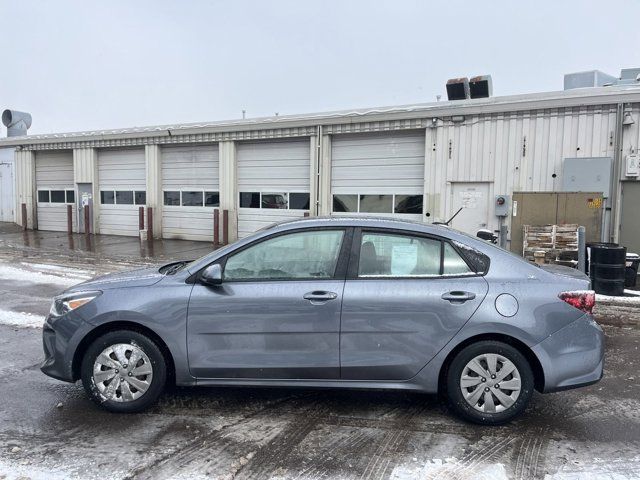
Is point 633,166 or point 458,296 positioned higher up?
point 633,166

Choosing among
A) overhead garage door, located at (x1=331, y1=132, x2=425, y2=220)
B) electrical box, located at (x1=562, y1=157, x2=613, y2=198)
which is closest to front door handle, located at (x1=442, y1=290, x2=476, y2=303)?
electrical box, located at (x1=562, y1=157, x2=613, y2=198)

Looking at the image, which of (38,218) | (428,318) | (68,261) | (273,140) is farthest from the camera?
(38,218)

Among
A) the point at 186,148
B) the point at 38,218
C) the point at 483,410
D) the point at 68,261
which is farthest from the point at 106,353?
the point at 38,218

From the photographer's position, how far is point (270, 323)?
12.6 ft

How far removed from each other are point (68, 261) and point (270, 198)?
252 inches

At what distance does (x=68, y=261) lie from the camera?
13.0 m

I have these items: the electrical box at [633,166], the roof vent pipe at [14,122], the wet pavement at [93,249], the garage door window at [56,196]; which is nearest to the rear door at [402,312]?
the electrical box at [633,166]

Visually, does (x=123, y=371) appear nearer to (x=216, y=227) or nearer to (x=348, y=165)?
(x=348, y=165)

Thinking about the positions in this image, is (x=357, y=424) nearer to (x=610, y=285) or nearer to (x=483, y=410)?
(x=483, y=410)

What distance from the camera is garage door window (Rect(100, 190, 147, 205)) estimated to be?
19.6 m

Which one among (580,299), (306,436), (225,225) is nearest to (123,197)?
(225,225)

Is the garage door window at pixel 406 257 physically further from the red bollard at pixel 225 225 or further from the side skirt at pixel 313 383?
the red bollard at pixel 225 225

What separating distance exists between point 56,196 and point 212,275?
21416 millimetres

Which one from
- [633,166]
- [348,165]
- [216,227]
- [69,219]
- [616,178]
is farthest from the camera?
[69,219]
